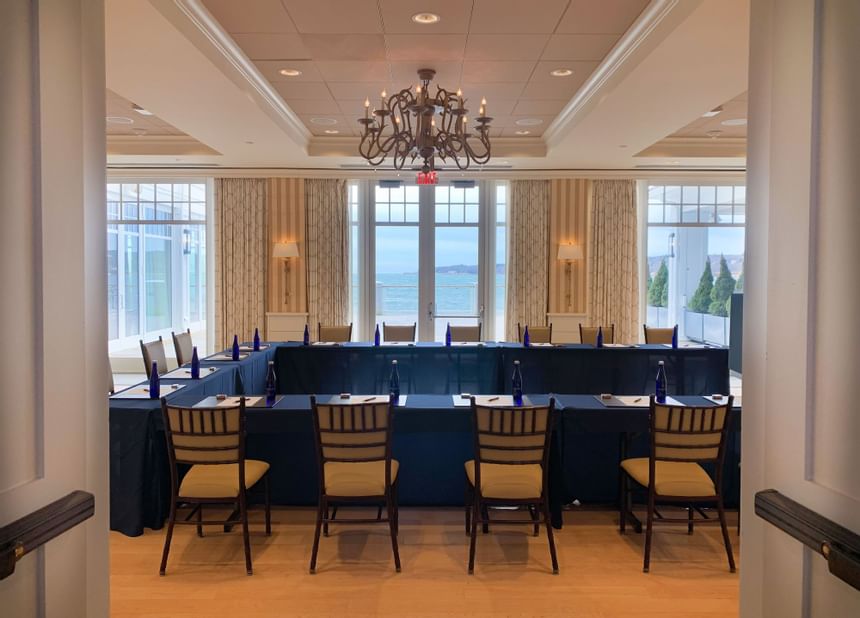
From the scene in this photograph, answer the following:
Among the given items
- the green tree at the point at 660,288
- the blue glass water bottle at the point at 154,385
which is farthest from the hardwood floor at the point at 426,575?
the green tree at the point at 660,288

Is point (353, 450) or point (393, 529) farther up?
point (353, 450)

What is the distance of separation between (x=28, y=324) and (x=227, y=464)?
215 centimetres

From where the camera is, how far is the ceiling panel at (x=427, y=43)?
3998 mm

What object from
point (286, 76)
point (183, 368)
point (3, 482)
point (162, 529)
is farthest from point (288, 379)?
point (3, 482)

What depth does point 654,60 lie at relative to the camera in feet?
14.5

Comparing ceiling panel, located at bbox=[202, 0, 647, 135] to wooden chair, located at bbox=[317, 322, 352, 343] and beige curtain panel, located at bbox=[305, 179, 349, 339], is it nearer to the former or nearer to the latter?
wooden chair, located at bbox=[317, 322, 352, 343]

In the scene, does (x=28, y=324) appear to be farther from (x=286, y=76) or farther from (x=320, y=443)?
(x=286, y=76)

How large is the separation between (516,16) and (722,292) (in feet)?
25.5

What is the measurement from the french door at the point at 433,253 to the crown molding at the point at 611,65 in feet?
8.78

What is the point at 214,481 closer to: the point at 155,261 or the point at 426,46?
the point at 426,46

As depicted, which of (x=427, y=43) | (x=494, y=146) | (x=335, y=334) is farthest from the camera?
Result: (x=494, y=146)

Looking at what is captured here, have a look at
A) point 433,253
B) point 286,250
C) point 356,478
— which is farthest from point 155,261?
point 356,478

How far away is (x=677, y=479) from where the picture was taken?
3598 mm

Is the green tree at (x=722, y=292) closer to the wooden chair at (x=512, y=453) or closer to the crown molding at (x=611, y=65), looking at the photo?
the crown molding at (x=611, y=65)
